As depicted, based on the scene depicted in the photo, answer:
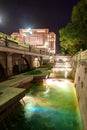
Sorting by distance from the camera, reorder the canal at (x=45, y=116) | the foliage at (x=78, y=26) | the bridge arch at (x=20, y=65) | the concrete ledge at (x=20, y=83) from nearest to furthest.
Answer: the canal at (x=45, y=116) < the concrete ledge at (x=20, y=83) < the bridge arch at (x=20, y=65) < the foliage at (x=78, y=26)

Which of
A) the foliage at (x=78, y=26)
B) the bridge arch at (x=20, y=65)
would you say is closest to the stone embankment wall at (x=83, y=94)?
the bridge arch at (x=20, y=65)

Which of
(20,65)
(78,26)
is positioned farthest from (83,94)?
(78,26)

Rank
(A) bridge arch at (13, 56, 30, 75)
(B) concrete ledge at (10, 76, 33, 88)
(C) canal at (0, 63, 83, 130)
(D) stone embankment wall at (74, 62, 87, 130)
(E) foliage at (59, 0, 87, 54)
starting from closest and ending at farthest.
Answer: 1. (D) stone embankment wall at (74, 62, 87, 130)
2. (C) canal at (0, 63, 83, 130)
3. (B) concrete ledge at (10, 76, 33, 88)
4. (A) bridge arch at (13, 56, 30, 75)
5. (E) foliage at (59, 0, 87, 54)

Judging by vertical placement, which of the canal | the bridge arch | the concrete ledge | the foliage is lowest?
the canal

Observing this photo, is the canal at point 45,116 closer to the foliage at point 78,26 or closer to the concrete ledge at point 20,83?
the concrete ledge at point 20,83

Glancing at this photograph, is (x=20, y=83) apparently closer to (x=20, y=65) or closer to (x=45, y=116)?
(x=45, y=116)

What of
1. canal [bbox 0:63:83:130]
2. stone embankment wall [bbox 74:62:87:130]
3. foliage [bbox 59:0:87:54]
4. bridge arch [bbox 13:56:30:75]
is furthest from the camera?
foliage [bbox 59:0:87:54]

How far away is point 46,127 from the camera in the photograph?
24.2 feet

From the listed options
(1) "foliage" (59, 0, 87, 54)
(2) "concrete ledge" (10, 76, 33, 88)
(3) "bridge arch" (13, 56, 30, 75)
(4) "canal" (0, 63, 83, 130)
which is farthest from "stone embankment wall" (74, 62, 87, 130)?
(1) "foliage" (59, 0, 87, 54)

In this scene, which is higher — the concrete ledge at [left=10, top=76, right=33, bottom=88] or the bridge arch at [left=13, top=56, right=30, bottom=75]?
the bridge arch at [left=13, top=56, right=30, bottom=75]

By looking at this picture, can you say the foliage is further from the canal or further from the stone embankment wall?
the canal

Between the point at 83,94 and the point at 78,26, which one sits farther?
the point at 78,26

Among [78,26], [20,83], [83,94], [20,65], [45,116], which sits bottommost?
[45,116]

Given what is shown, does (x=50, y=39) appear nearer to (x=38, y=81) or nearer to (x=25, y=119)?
(x=38, y=81)
